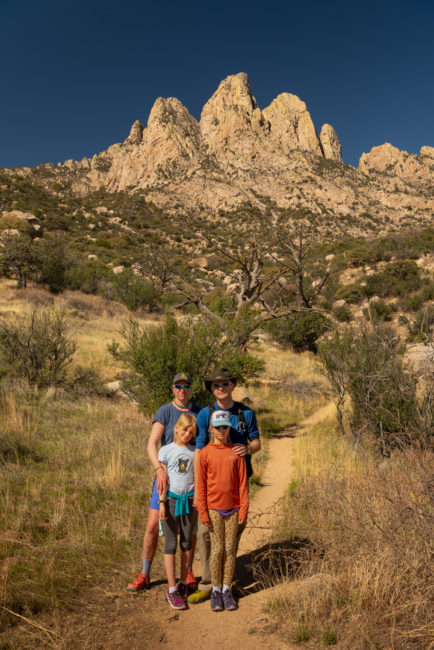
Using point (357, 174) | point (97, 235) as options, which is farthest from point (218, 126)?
point (97, 235)

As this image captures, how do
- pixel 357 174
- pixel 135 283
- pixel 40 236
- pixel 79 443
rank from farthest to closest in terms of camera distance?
pixel 357 174 < pixel 40 236 < pixel 135 283 < pixel 79 443

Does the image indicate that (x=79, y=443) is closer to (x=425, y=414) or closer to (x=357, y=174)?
(x=425, y=414)

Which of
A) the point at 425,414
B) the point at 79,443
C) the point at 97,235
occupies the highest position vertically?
the point at 97,235

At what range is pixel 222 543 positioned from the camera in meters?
2.97

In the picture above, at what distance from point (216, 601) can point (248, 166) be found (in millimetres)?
83300

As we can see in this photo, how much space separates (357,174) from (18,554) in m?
93.8

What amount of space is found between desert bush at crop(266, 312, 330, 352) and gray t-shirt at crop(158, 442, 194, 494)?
15.4 metres

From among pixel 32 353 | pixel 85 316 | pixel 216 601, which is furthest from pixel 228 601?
pixel 85 316

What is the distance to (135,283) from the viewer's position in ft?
78.8

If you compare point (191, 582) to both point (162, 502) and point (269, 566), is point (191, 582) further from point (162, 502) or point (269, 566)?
point (162, 502)

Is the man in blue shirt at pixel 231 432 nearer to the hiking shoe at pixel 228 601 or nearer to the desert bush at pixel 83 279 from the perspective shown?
the hiking shoe at pixel 228 601

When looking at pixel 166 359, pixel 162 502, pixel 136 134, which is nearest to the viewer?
pixel 162 502

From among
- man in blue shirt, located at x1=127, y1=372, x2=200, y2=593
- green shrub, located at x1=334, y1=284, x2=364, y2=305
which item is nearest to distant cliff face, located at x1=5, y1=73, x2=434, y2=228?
green shrub, located at x1=334, y1=284, x2=364, y2=305

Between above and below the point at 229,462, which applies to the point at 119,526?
below
